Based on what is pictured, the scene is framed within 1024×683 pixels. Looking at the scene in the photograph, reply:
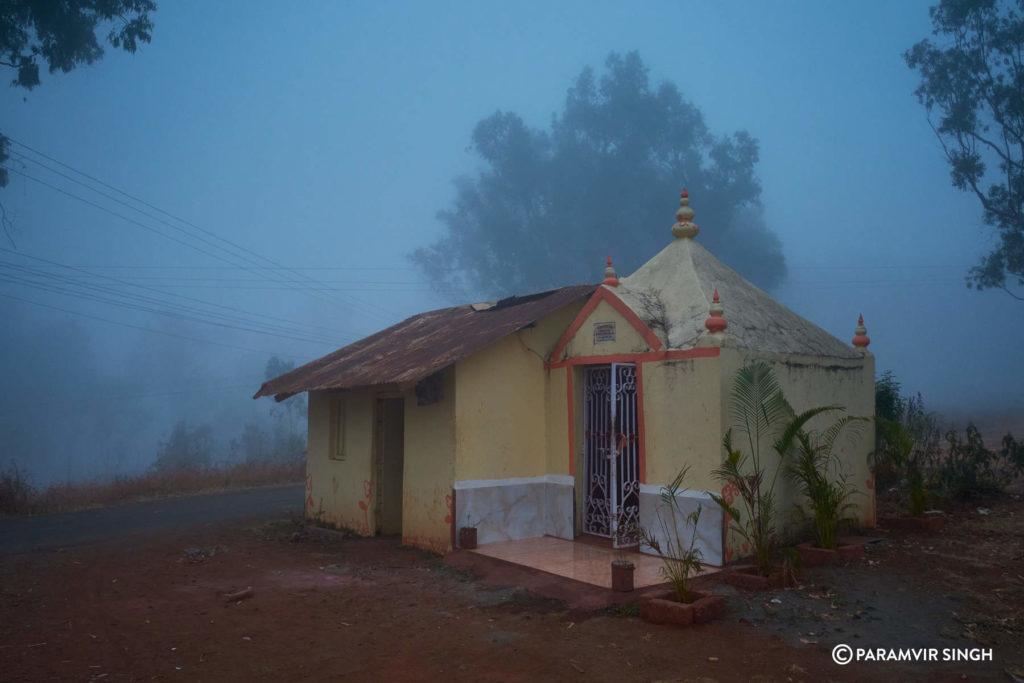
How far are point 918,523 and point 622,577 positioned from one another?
5.19 m

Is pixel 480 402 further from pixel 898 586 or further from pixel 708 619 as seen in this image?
pixel 898 586

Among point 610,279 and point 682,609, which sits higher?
point 610,279

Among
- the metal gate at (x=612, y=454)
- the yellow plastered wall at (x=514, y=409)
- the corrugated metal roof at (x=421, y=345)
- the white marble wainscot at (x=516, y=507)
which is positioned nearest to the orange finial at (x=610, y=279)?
the corrugated metal roof at (x=421, y=345)

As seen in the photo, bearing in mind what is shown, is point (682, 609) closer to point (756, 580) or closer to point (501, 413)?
point (756, 580)

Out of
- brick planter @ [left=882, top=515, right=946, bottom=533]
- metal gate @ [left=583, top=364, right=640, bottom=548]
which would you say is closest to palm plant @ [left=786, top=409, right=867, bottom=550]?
brick planter @ [left=882, top=515, right=946, bottom=533]

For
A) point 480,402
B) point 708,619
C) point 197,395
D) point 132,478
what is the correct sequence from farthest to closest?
point 197,395 → point 132,478 → point 480,402 → point 708,619

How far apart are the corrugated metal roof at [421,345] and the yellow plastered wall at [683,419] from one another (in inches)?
80.4

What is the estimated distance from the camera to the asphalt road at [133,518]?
39.5 ft

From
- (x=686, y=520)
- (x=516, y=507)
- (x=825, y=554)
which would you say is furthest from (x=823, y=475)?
(x=516, y=507)

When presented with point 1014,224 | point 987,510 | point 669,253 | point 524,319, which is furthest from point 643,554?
point 1014,224

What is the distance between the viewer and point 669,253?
10.4 meters

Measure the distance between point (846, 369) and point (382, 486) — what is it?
283 inches

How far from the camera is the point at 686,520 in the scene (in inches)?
315

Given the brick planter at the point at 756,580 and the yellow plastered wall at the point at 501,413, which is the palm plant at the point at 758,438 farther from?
the yellow plastered wall at the point at 501,413
